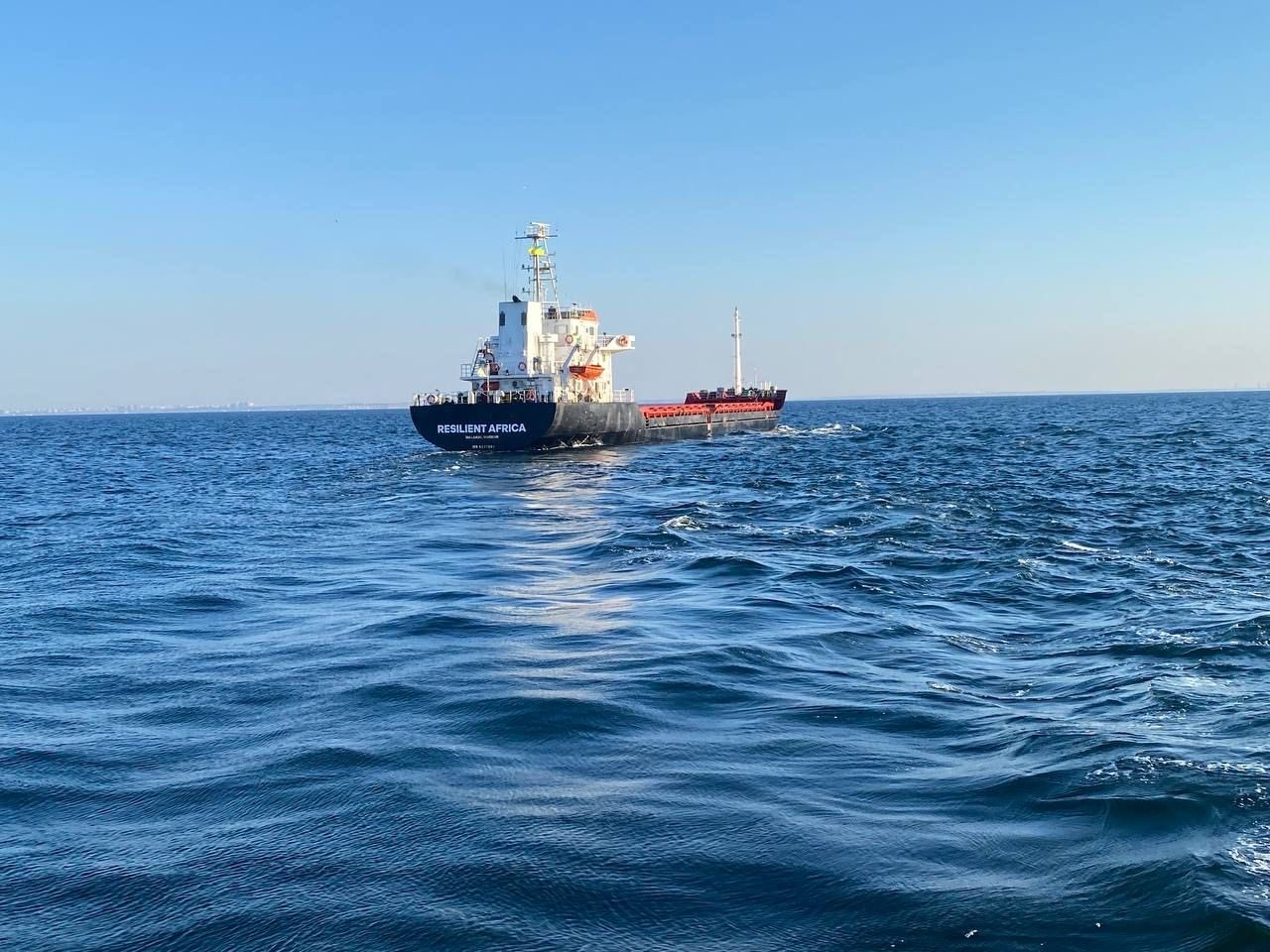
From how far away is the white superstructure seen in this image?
54656mm

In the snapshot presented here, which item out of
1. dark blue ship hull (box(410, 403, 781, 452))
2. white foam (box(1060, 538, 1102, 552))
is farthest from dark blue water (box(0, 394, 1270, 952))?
dark blue ship hull (box(410, 403, 781, 452))

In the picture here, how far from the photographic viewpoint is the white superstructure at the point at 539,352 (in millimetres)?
54656

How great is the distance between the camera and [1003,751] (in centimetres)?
855

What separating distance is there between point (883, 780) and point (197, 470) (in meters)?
48.6

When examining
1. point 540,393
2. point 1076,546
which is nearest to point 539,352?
point 540,393

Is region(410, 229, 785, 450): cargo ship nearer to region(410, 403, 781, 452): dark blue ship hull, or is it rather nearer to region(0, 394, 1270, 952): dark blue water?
region(410, 403, 781, 452): dark blue ship hull

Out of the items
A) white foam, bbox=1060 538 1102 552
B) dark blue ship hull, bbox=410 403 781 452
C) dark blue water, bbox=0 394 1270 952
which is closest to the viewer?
dark blue water, bbox=0 394 1270 952

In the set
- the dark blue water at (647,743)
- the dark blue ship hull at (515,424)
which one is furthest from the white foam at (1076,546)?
the dark blue ship hull at (515,424)

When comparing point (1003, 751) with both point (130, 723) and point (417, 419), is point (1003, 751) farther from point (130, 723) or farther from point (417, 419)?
point (417, 419)

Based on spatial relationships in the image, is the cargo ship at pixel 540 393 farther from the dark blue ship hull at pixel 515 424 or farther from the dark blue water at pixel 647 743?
the dark blue water at pixel 647 743

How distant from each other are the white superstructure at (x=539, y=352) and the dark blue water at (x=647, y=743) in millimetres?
33007

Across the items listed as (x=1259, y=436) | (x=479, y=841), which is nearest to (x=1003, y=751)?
(x=479, y=841)

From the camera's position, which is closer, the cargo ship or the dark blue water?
the dark blue water

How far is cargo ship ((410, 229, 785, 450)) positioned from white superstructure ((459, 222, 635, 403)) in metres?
0.05
